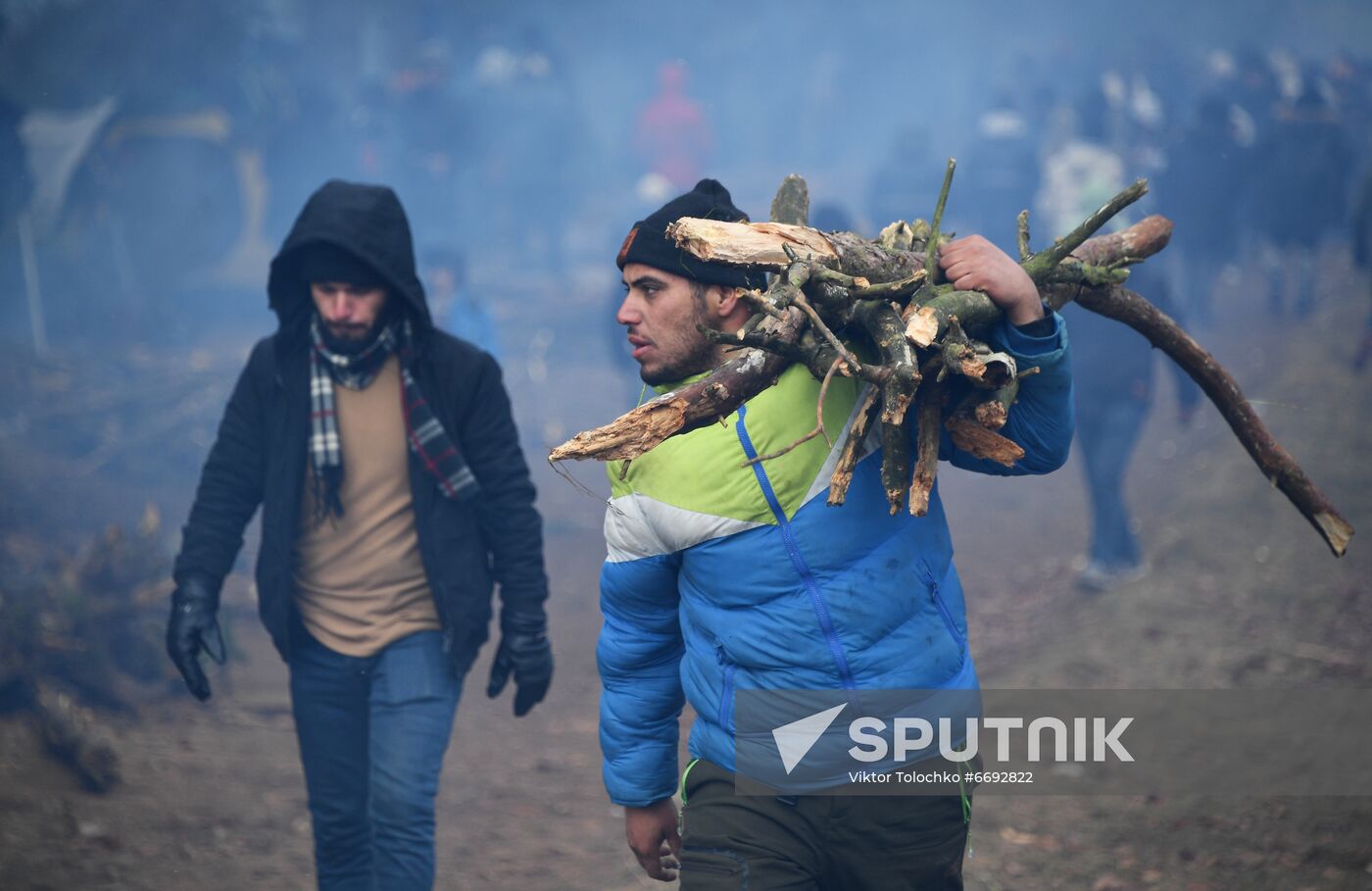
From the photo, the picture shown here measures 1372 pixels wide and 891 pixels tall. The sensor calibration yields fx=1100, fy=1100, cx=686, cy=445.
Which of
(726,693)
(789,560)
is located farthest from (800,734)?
(789,560)

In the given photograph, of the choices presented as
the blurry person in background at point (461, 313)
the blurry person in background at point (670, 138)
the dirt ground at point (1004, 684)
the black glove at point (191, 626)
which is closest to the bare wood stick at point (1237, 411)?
the dirt ground at point (1004, 684)

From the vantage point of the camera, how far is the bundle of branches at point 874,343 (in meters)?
1.92

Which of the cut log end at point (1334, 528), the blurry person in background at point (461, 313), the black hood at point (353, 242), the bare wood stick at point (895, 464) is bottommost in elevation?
the cut log end at point (1334, 528)

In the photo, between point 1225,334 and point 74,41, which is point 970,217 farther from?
point 74,41

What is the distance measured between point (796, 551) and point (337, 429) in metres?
1.67

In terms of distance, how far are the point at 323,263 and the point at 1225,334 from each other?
39.8 feet

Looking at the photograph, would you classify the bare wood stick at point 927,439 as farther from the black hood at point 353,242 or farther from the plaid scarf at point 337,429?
the black hood at point 353,242

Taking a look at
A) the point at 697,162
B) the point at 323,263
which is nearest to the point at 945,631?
the point at 323,263

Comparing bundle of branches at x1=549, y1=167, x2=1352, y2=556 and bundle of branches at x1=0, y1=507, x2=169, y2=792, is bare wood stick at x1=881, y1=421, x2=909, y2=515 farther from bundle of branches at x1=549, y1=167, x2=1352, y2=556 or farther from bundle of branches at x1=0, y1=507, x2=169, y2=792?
bundle of branches at x1=0, y1=507, x2=169, y2=792

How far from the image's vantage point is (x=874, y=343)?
83.4 inches

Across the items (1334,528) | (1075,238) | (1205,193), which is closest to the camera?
(1075,238)

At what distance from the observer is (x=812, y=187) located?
21953 mm

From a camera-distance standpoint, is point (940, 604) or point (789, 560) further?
point (940, 604)

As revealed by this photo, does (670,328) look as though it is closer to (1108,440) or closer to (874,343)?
(874,343)
